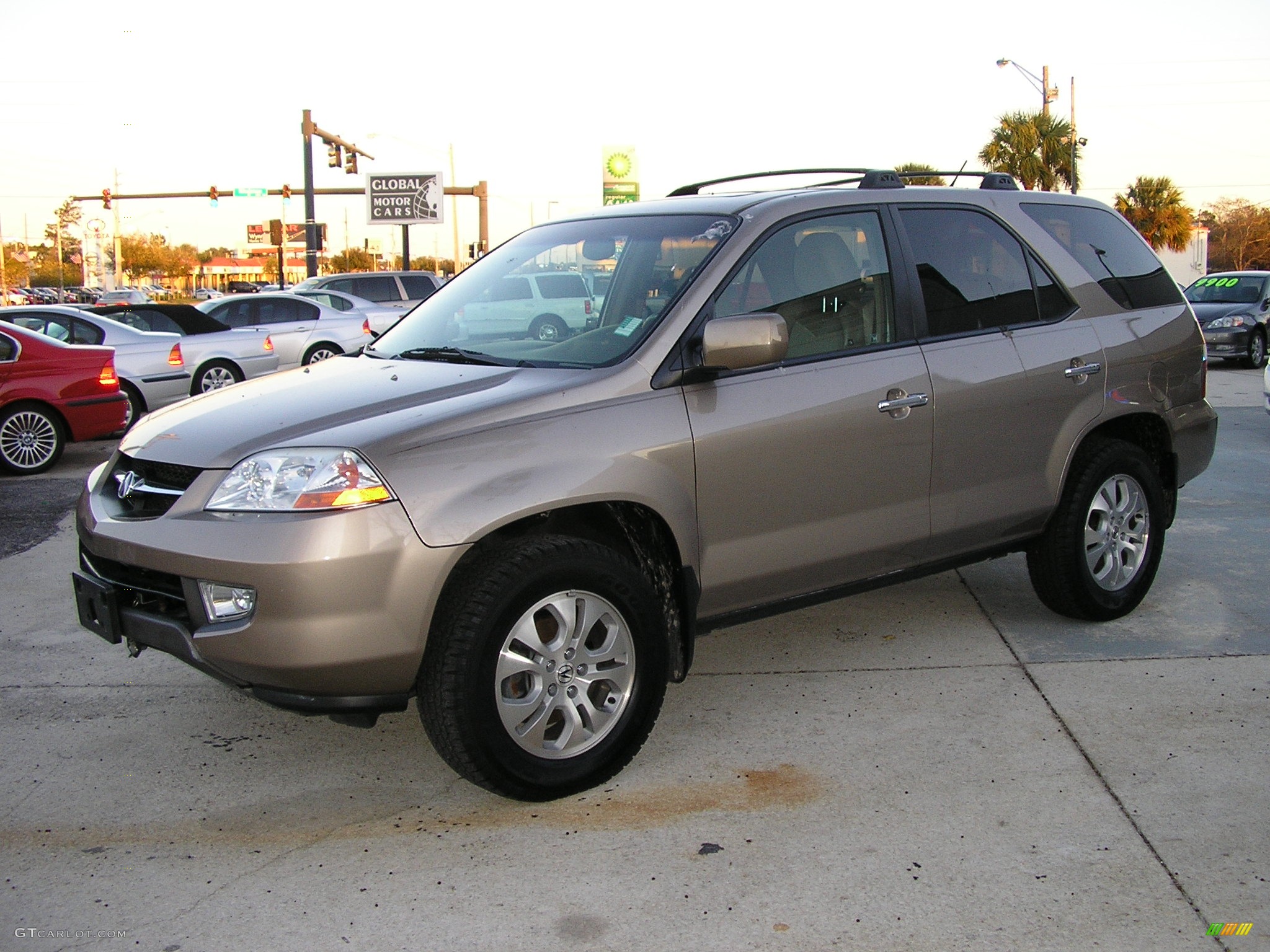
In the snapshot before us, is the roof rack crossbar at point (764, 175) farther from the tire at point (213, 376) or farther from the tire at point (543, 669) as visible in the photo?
the tire at point (213, 376)

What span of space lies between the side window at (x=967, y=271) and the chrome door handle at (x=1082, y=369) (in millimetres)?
241

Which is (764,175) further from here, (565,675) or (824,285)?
(565,675)

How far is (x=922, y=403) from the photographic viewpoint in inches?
168

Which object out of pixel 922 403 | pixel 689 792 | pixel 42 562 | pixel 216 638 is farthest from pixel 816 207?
pixel 42 562

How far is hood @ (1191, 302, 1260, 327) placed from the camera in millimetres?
18375

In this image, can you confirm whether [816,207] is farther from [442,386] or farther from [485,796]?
[485,796]

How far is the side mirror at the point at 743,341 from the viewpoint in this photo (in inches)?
142

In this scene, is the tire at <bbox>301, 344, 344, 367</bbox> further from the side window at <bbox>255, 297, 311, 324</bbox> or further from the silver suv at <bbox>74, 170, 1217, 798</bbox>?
the silver suv at <bbox>74, 170, 1217, 798</bbox>

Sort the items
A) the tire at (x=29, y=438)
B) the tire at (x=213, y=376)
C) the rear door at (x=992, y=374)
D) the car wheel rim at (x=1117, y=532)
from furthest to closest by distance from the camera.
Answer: the tire at (x=213, y=376), the tire at (x=29, y=438), the car wheel rim at (x=1117, y=532), the rear door at (x=992, y=374)

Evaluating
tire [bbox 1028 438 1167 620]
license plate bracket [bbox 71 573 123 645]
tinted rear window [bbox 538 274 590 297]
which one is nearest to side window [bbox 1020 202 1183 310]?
tire [bbox 1028 438 1167 620]

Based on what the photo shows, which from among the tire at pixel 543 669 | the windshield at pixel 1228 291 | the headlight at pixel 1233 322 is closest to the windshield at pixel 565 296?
the tire at pixel 543 669

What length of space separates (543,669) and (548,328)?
128 centimetres

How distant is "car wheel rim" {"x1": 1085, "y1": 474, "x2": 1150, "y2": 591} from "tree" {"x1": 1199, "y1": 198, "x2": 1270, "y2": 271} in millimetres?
62617

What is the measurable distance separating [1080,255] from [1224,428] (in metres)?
7.24
